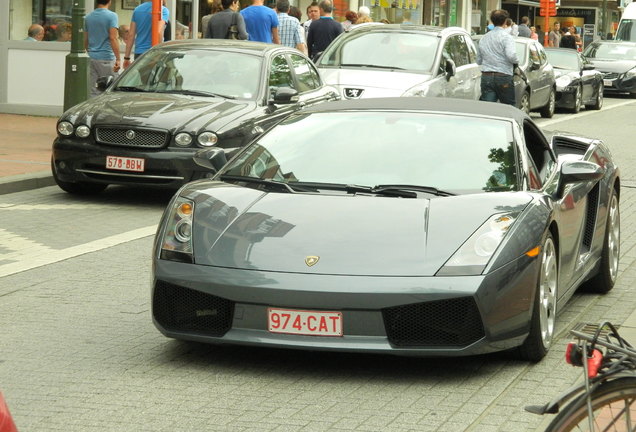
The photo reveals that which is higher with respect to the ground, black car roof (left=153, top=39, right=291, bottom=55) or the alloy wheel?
black car roof (left=153, top=39, right=291, bottom=55)

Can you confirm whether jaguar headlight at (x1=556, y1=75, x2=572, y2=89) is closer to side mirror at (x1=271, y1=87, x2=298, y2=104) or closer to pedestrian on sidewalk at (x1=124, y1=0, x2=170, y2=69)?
pedestrian on sidewalk at (x1=124, y1=0, x2=170, y2=69)

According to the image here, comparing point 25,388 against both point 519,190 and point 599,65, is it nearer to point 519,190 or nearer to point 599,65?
point 519,190

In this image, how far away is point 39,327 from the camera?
734cm

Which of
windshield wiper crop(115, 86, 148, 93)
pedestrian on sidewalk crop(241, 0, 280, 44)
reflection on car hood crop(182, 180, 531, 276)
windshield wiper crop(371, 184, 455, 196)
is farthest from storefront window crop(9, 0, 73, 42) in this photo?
windshield wiper crop(371, 184, 455, 196)

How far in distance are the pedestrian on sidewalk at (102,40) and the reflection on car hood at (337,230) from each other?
11.4 meters

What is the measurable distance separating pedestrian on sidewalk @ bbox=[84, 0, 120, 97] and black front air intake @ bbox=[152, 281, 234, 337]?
11740 millimetres

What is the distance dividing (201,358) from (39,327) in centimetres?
115

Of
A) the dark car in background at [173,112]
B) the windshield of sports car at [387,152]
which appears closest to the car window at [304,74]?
the dark car in background at [173,112]

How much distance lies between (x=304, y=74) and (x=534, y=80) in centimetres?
1156

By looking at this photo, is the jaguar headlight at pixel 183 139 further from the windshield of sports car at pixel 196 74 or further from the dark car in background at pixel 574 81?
the dark car in background at pixel 574 81

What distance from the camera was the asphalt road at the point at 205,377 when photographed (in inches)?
220

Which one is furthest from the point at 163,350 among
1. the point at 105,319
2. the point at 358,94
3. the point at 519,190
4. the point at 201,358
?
the point at 358,94

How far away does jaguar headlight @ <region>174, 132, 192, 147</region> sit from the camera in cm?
1218

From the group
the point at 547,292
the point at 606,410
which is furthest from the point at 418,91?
the point at 606,410
